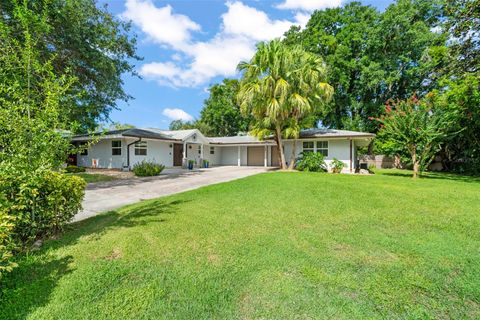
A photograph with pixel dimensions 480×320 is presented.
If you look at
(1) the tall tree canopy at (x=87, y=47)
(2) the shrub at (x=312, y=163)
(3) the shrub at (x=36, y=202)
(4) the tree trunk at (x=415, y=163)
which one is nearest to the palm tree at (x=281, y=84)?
(2) the shrub at (x=312, y=163)

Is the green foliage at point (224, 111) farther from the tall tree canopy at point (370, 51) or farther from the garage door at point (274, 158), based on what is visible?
the tall tree canopy at point (370, 51)

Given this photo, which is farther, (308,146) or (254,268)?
(308,146)

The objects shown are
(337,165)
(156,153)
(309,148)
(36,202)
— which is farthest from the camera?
(156,153)

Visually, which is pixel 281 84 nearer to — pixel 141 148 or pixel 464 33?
pixel 141 148

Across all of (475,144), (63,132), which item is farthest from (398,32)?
(63,132)

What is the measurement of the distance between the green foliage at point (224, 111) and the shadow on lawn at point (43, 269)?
26040mm

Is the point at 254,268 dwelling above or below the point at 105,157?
below

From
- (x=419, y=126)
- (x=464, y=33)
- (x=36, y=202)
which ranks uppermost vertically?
(x=464, y=33)

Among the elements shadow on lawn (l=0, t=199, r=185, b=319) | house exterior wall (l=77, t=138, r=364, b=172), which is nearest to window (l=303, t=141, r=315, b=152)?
house exterior wall (l=77, t=138, r=364, b=172)

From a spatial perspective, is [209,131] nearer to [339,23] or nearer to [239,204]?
[339,23]

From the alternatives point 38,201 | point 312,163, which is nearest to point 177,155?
point 312,163

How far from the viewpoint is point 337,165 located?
16.6 meters

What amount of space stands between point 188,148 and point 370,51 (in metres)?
20.4

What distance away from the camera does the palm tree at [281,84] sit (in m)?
14.0
